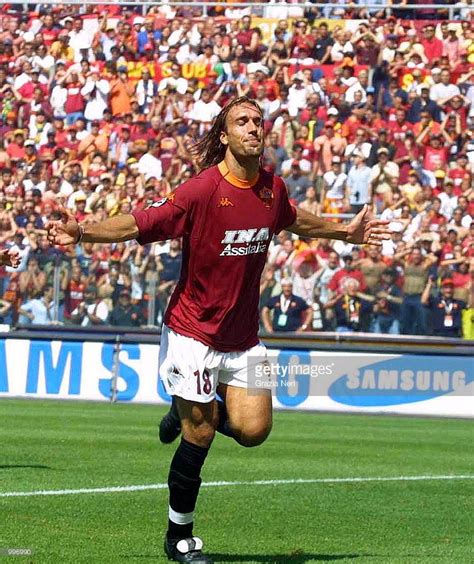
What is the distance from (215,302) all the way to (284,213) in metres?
0.75

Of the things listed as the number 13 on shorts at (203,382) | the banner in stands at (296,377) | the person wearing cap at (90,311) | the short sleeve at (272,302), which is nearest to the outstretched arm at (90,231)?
the number 13 on shorts at (203,382)

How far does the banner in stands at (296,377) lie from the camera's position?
19.9m

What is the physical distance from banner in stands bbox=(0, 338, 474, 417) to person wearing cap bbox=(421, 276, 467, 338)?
1.41 ft

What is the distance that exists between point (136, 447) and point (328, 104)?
12642 millimetres

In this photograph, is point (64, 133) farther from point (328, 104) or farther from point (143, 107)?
point (328, 104)

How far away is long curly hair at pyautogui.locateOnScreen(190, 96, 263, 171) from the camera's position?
7.72 metres

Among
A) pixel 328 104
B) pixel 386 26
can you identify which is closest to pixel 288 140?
pixel 328 104

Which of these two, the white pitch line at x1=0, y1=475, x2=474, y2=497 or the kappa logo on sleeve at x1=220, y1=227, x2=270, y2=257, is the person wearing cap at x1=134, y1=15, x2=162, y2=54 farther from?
the kappa logo on sleeve at x1=220, y1=227, x2=270, y2=257

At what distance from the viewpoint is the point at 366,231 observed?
8.34m

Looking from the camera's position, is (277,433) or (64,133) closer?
(277,433)

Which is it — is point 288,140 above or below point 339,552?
above

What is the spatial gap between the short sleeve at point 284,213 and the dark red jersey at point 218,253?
0.50ft

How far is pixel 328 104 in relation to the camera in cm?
2539

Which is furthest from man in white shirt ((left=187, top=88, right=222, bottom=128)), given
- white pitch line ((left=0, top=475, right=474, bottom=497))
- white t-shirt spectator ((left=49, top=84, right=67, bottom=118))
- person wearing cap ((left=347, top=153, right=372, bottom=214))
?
white pitch line ((left=0, top=475, right=474, bottom=497))
